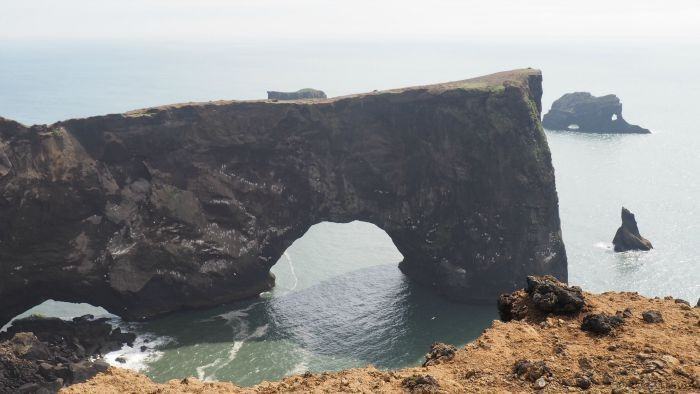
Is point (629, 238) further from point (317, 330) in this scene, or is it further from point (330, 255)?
point (317, 330)

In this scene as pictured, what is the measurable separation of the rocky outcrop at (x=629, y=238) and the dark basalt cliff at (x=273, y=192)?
19673mm

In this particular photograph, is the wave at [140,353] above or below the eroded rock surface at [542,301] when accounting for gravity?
below

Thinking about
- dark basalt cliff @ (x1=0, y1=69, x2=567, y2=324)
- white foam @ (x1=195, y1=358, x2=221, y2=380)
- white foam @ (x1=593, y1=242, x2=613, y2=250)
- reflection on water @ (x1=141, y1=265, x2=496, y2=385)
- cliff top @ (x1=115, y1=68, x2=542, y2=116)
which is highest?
cliff top @ (x1=115, y1=68, x2=542, y2=116)

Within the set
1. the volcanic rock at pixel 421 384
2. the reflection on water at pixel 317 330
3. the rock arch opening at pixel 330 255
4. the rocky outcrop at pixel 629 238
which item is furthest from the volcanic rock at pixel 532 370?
the rocky outcrop at pixel 629 238

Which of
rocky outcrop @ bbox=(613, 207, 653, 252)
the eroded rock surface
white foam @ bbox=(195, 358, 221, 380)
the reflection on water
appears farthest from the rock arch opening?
the eroded rock surface

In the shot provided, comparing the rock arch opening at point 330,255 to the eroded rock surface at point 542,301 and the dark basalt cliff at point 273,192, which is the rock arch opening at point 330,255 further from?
the eroded rock surface at point 542,301

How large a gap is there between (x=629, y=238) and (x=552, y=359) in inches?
3227

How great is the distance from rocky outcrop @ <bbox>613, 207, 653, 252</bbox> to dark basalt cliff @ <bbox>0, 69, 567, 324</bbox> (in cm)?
1967

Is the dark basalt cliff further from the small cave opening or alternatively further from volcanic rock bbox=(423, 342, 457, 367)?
volcanic rock bbox=(423, 342, 457, 367)

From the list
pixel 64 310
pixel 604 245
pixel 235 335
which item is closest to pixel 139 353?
pixel 235 335

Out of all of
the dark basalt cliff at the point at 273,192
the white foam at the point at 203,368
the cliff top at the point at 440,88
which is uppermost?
the cliff top at the point at 440,88

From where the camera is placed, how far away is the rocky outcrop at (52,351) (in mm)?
52625

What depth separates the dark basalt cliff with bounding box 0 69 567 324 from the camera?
68.2 m

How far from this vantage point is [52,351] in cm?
5816
